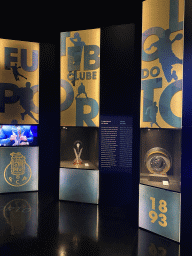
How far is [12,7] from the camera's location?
4836 mm

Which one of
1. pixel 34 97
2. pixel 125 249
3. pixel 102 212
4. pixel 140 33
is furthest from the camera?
pixel 34 97

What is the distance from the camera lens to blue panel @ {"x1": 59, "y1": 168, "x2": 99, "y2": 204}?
196 inches

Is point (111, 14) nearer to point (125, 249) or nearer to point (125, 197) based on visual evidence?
point (125, 197)

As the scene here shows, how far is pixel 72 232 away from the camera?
377 centimetres

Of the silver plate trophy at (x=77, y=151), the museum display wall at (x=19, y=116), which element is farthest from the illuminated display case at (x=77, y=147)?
the museum display wall at (x=19, y=116)

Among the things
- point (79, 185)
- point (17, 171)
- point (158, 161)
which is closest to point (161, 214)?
point (158, 161)

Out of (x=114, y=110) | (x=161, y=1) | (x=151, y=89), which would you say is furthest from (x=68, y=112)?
(x=161, y=1)

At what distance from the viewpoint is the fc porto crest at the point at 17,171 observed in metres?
5.76

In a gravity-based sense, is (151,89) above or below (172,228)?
Answer: above

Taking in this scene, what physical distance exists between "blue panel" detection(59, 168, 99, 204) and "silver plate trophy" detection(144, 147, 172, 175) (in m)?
1.33

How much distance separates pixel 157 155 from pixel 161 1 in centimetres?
218

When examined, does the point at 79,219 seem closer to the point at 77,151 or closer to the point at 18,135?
the point at 77,151

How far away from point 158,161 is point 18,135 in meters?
3.34

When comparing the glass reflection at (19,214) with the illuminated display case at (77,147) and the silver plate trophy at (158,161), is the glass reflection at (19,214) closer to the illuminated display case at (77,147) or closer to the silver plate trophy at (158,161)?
the illuminated display case at (77,147)
